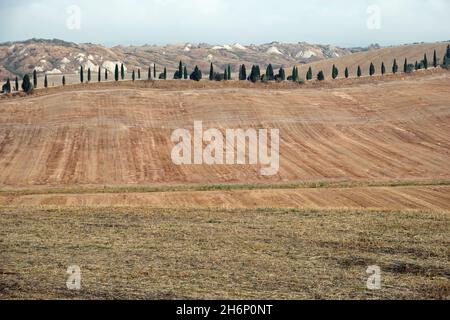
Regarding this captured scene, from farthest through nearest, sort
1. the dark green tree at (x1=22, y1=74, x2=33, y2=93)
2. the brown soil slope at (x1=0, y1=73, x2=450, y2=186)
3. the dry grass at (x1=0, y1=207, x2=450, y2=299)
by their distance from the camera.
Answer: the dark green tree at (x1=22, y1=74, x2=33, y2=93), the brown soil slope at (x1=0, y1=73, x2=450, y2=186), the dry grass at (x1=0, y1=207, x2=450, y2=299)

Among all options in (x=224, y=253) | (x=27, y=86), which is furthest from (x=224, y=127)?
(x=224, y=253)

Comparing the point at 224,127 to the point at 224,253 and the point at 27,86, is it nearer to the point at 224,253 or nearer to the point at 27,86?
the point at 27,86

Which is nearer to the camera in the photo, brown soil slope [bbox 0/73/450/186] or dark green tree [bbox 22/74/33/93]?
brown soil slope [bbox 0/73/450/186]

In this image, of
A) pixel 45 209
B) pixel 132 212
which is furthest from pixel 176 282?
pixel 45 209

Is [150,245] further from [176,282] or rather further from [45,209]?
[45,209]

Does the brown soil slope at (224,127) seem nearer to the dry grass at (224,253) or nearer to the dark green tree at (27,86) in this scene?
the dark green tree at (27,86)

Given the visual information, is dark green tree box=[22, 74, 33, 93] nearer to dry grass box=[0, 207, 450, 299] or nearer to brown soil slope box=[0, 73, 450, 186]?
brown soil slope box=[0, 73, 450, 186]

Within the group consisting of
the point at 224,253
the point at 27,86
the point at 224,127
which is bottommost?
Result: the point at 224,127

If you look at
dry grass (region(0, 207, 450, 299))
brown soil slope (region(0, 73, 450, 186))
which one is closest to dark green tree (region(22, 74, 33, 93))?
brown soil slope (region(0, 73, 450, 186))
